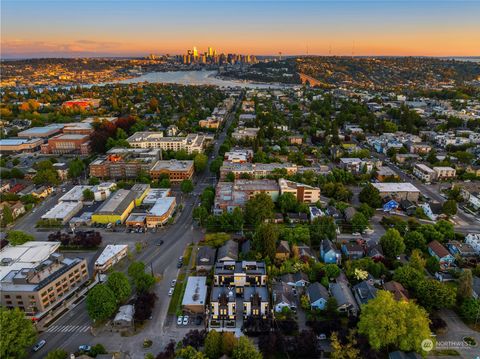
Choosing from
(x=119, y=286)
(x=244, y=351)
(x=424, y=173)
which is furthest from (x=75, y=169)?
(x=424, y=173)

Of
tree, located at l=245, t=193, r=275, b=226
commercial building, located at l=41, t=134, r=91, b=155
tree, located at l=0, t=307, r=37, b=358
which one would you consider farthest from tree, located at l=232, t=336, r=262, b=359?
commercial building, located at l=41, t=134, r=91, b=155

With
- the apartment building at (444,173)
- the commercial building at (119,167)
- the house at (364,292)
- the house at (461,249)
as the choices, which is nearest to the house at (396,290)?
the house at (364,292)

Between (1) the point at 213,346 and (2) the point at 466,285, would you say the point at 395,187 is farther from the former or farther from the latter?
(1) the point at 213,346

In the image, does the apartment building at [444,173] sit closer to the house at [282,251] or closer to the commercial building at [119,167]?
the house at [282,251]

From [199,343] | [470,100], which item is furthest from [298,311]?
[470,100]

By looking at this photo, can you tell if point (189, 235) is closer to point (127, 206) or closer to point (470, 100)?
point (127, 206)

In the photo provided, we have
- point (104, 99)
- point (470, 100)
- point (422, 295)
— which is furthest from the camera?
point (104, 99)
